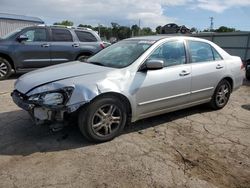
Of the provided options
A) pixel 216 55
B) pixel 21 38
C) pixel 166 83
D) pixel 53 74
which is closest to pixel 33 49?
pixel 21 38

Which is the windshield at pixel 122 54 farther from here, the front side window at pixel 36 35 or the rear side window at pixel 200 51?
the front side window at pixel 36 35

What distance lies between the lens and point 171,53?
518 centimetres

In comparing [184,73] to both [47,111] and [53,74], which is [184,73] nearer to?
[53,74]

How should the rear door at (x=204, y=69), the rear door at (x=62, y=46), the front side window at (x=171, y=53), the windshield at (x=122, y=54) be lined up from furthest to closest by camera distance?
the rear door at (x=62, y=46), the rear door at (x=204, y=69), the front side window at (x=171, y=53), the windshield at (x=122, y=54)

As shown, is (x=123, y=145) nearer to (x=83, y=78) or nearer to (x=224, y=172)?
(x=83, y=78)

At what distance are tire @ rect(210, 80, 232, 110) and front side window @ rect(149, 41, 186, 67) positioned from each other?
3.85 ft

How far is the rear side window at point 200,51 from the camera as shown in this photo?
18.0ft


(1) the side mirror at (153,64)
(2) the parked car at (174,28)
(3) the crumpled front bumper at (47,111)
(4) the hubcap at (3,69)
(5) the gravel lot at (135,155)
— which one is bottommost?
(5) the gravel lot at (135,155)

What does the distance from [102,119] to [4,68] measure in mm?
6369

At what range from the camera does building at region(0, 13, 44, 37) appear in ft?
88.5

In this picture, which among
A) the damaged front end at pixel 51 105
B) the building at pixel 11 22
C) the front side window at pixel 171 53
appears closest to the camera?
the damaged front end at pixel 51 105

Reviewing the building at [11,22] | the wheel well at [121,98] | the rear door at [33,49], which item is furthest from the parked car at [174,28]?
the wheel well at [121,98]

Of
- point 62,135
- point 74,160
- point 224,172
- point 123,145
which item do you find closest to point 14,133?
point 62,135

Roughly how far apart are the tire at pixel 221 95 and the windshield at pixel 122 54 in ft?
6.07
